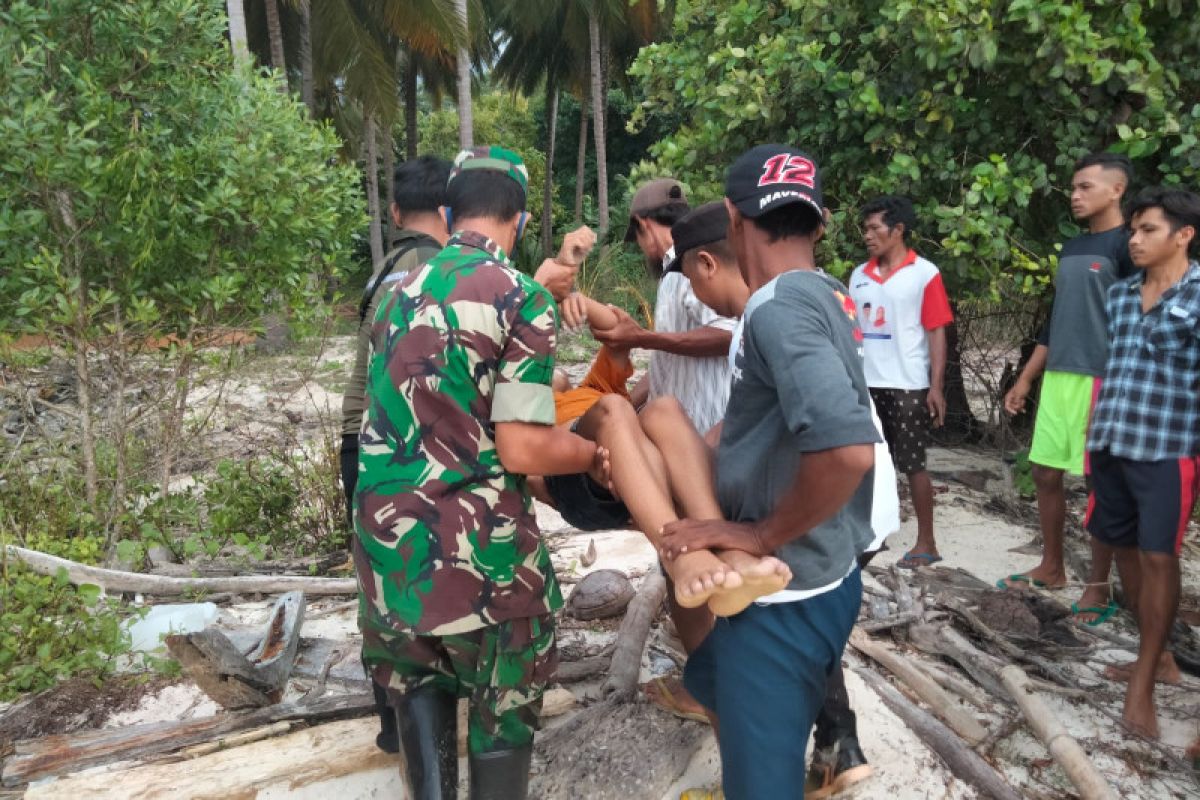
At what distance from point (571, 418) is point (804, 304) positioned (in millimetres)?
1092

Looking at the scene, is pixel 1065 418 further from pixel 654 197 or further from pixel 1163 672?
pixel 654 197

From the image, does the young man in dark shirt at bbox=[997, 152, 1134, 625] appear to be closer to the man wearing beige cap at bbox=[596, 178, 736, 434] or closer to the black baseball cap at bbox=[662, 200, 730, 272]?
the man wearing beige cap at bbox=[596, 178, 736, 434]

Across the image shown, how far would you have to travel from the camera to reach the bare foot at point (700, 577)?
1.89m

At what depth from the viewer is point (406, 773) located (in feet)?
8.00

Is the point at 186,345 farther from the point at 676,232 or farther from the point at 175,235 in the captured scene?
the point at 676,232

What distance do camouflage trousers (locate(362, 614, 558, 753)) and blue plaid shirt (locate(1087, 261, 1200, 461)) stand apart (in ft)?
8.91

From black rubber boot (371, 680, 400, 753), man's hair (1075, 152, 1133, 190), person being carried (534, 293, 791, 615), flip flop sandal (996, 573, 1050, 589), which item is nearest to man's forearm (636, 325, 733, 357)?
person being carried (534, 293, 791, 615)

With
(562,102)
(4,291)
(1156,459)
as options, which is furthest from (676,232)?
(562,102)

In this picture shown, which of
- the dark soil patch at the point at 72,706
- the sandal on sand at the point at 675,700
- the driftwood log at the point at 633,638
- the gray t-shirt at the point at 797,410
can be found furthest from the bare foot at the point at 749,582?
the dark soil patch at the point at 72,706

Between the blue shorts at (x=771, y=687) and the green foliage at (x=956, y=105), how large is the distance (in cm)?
389

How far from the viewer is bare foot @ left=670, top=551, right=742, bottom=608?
1.89 metres

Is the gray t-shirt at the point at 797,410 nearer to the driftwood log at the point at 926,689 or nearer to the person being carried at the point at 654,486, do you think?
the person being carried at the point at 654,486

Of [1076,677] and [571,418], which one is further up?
[571,418]

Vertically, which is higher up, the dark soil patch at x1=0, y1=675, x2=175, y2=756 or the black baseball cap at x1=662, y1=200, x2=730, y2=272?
the black baseball cap at x1=662, y1=200, x2=730, y2=272
